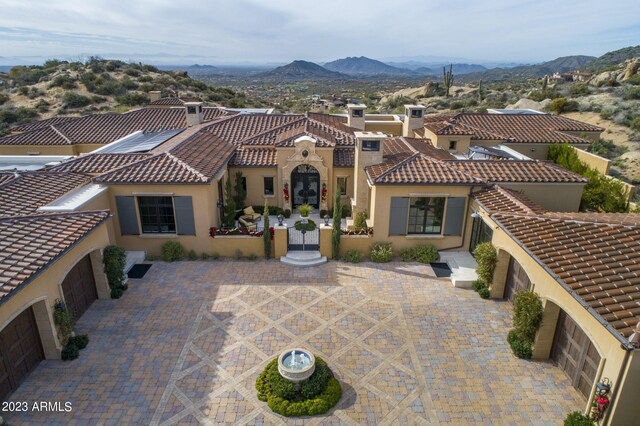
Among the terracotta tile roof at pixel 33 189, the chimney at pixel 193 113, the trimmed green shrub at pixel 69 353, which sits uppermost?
the chimney at pixel 193 113

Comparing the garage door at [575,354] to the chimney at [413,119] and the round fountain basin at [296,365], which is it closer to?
the round fountain basin at [296,365]

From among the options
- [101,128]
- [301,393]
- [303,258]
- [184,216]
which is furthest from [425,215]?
[101,128]

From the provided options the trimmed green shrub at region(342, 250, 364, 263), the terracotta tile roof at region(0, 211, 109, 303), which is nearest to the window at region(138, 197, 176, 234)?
the terracotta tile roof at region(0, 211, 109, 303)

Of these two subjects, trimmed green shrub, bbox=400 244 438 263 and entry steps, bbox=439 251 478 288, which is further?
trimmed green shrub, bbox=400 244 438 263

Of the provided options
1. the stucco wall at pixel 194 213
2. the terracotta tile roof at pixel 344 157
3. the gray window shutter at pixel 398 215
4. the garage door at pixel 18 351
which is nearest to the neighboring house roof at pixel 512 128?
the terracotta tile roof at pixel 344 157

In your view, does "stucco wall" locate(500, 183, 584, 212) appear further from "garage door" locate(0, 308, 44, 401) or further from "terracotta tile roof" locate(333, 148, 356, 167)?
"garage door" locate(0, 308, 44, 401)

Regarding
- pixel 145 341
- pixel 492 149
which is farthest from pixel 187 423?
pixel 492 149

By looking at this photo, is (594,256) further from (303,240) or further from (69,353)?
(69,353)
